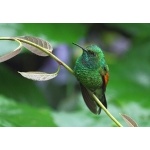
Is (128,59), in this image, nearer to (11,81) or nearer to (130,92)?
(130,92)

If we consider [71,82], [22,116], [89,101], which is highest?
[89,101]

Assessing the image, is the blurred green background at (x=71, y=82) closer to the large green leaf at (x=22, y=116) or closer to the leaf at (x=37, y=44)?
the large green leaf at (x=22, y=116)

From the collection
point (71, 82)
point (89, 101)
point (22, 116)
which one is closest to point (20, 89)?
point (71, 82)

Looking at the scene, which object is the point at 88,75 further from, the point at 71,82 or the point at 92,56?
the point at 71,82

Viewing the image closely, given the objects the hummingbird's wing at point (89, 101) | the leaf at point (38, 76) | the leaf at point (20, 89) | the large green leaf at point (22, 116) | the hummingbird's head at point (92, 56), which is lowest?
the leaf at point (20, 89)

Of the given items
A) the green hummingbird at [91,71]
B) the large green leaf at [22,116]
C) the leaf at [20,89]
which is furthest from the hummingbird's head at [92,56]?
the leaf at [20,89]

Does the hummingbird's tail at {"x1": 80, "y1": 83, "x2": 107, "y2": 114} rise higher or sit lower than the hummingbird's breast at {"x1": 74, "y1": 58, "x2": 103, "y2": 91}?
lower

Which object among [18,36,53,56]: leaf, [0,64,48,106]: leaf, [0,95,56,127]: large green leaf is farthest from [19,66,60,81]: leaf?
[0,64,48,106]: leaf

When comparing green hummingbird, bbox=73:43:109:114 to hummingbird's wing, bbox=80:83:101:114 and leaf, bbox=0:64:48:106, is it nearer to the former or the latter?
hummingbird's wing, bbox=80:83:101:114
